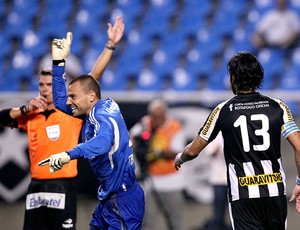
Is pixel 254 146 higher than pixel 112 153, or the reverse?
pixel 112 153

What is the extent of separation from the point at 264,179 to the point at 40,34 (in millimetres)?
10505

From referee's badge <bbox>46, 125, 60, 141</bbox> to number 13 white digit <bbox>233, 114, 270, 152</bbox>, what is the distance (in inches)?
87.2

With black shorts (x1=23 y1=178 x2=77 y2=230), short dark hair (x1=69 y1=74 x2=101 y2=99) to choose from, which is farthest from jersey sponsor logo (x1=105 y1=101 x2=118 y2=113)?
black shorts (x1=23 y1=178 x2=77 y2=230)

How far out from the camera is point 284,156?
10.9 m

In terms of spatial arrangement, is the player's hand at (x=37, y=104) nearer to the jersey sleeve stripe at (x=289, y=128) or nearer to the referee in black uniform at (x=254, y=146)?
the referee in black uniform at (x=254, y=146)

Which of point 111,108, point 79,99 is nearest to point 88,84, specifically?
Result: point 79,99

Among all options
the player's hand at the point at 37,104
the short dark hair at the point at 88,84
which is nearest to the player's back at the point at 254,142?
the short dark hair at the point at 88,84

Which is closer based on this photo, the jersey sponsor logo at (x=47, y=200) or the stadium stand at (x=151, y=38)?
the jersey sponsor logo at (x=47, y=200)

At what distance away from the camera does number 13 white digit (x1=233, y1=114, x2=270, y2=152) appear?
610 cm

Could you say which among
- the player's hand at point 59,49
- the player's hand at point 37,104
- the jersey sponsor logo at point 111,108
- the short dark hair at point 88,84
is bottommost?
the jersey sponsor logo at point 111,108

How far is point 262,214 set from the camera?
612 cm

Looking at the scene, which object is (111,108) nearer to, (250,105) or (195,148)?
(195,148)

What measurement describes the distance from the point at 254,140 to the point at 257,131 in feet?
0.25

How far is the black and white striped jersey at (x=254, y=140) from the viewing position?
6.11 m
